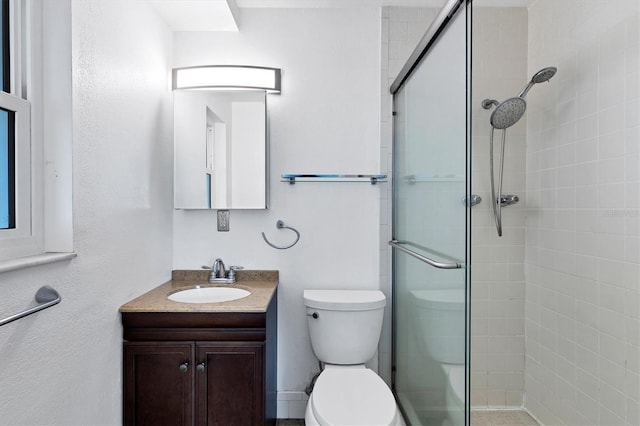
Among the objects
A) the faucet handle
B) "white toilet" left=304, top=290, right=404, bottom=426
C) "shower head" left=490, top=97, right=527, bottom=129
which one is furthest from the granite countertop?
"shower head" left=490, top=97, right=527, bottom=129

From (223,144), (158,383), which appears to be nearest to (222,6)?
(223,144)

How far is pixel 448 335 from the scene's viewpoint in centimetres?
Result: 137

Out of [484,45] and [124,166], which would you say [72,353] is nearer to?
[124,166]

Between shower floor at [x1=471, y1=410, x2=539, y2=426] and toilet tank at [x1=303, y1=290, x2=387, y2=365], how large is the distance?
0.80 metres

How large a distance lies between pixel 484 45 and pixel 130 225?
7.11ft

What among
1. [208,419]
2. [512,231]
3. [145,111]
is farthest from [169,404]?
[512,231]

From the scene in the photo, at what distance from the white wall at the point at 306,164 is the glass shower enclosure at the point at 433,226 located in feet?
0.68

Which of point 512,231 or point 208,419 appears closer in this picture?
point 208,419

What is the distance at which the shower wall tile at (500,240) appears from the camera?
2188 millimetres

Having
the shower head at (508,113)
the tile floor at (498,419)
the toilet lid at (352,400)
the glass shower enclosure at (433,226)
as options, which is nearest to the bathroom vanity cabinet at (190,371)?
the toilet lid at (352,400)

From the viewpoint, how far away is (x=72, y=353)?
1.24 metres

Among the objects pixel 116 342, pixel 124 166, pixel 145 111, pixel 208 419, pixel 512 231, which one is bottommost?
pixel 208 419

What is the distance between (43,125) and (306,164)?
127 centimetres

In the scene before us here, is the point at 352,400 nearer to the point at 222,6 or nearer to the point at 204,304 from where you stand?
the point at 204,304
